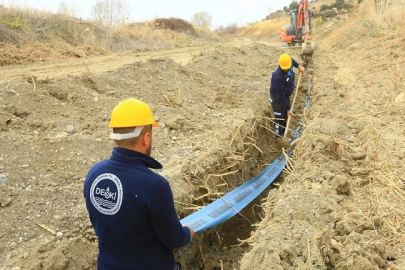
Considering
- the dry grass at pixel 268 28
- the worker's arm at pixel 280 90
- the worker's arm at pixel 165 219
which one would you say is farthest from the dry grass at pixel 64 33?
the dry grass at pixel 268 28

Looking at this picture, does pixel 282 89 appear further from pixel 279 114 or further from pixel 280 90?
pixel 279 114

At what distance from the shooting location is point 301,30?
1542cm

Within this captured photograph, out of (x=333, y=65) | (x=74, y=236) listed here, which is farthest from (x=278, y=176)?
(x=333, y=65)

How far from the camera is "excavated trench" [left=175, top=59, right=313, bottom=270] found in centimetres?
466

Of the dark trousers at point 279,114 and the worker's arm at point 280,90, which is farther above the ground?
the worker's arm at point 280,90

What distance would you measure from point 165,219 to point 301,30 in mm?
14557

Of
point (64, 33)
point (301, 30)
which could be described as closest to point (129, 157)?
point (301, 30)

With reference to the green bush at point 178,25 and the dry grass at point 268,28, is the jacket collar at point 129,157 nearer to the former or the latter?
the green bush at point 178,25

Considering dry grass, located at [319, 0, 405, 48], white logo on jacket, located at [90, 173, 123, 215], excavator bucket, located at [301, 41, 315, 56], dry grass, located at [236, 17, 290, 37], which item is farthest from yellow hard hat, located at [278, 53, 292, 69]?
dry grass, located at [236, 17, 290, 37]

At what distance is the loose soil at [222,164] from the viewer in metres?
3.48

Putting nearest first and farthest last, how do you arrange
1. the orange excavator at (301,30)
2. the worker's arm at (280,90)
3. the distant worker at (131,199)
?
the distant worker at (131,199) → the worker's arm at (280,90) → the orange excavator at (301,30)

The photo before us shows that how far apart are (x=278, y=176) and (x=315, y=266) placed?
11.4 feet

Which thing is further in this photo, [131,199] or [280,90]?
[280,90]

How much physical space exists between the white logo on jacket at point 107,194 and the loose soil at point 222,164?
1.47 m
